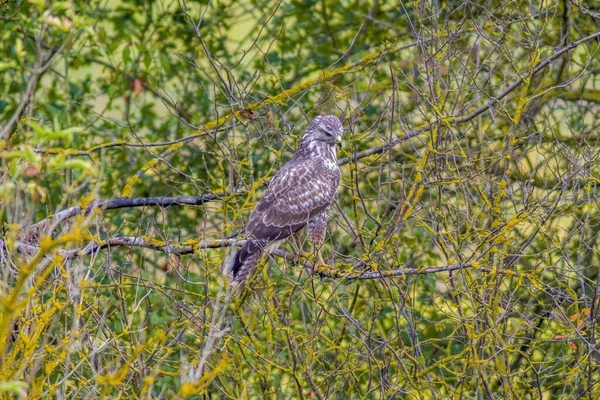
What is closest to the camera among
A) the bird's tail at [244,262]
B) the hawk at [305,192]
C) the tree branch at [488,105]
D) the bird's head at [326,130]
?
the tree branch at [488,105]

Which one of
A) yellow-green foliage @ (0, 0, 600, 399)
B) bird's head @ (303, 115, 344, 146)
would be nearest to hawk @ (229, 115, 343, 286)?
bird's head @ (303, 115, 344, 146)

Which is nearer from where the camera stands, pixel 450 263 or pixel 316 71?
pixel 450 263

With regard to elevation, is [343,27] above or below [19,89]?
above

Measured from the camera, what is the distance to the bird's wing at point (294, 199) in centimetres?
665

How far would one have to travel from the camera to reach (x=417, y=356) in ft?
17.9

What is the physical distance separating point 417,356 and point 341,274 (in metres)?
0.68

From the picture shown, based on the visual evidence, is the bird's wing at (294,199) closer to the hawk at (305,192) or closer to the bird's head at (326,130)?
the hawk at (305,192)

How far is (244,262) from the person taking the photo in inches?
243

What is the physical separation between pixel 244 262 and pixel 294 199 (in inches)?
31.5

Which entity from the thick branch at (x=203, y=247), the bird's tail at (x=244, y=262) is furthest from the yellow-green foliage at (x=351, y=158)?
the bird's tail at (x=244, y=262)

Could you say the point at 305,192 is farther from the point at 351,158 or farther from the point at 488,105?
the point at 488,105

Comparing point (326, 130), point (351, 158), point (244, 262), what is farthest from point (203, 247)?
point (326, 130)

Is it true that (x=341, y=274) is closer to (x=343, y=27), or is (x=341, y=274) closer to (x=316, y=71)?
(x=316, y=71)

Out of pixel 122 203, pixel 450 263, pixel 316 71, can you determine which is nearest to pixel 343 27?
pixel 316 71
